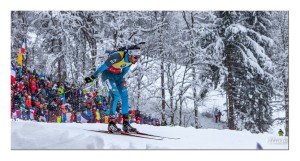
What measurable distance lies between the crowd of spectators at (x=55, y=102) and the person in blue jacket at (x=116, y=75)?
0.72 metres

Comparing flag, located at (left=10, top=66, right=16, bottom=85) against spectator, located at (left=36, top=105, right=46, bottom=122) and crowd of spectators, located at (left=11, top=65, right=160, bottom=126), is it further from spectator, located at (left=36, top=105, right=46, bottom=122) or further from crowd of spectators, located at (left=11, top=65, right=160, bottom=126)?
spectator, located at (left=36, top=105, right=46, bottom=122)

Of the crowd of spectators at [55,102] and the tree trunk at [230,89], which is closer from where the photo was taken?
the crowd of spectators at [55,102]

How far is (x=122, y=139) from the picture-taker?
719cm

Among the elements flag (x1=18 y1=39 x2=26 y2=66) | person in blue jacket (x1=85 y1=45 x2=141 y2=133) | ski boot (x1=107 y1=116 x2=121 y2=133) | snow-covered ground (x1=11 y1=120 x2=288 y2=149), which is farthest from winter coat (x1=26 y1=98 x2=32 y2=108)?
ski boot (x1=107 y1=116 x2=121 y2=133)

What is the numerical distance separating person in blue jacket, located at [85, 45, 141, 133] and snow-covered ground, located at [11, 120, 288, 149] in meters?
0.42

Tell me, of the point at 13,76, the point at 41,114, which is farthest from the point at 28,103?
the point at 13,76

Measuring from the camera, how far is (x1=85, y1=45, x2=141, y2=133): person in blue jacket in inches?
295

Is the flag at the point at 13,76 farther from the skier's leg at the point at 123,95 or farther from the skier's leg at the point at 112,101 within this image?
the skier's leg at the point at 123,95

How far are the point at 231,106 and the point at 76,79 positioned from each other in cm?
335

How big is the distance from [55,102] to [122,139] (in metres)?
2.09

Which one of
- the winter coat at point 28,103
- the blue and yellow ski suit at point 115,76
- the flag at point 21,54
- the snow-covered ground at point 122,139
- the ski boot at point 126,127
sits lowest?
the snow-covered ground at point 122,139

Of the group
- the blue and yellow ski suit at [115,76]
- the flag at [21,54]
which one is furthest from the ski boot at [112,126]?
the flag at [21,54]

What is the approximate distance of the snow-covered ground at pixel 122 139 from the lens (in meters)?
7.09

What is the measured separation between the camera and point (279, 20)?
27.0ft
